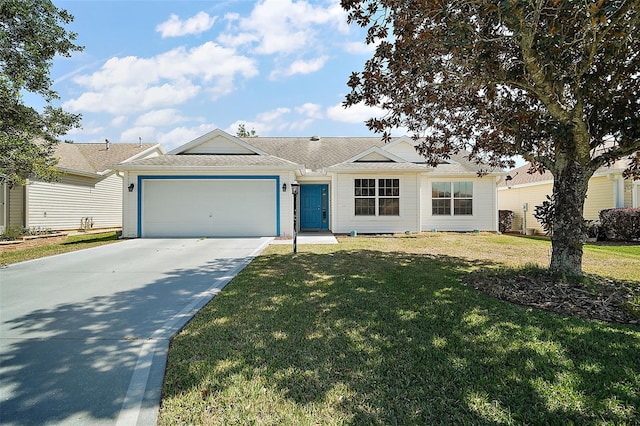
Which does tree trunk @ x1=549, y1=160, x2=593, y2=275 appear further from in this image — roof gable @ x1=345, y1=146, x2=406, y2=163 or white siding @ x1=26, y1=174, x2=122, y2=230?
white siding @ x1=26, y1=174, x2=122, y2=230

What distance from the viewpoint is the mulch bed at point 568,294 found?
4.39m

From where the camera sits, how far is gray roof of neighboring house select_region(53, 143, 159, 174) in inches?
651

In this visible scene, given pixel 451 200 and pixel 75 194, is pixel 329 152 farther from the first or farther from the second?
pixel 75 194

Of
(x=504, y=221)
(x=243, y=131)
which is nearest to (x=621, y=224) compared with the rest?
(x=504, y=221)

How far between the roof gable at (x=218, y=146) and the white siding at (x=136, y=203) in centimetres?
186

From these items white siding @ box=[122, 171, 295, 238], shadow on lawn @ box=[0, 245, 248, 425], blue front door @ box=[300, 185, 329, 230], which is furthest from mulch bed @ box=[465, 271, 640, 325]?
blue front door @ box=[300, 185, 329, 230]

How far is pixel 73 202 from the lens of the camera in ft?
54.2

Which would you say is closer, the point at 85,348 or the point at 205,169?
the point at 85,348

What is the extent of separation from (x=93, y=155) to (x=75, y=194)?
476 centimetres

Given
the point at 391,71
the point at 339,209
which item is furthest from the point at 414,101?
the point at 339,209

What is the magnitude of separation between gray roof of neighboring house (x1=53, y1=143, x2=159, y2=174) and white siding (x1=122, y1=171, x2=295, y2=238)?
299cm

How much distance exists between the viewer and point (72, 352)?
3354 mm

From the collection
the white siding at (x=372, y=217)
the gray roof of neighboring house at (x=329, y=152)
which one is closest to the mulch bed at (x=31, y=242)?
the gray roof of neighboring house at (x=329, y=152)

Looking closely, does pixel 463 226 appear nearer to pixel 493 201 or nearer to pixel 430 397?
pixel 493 201
